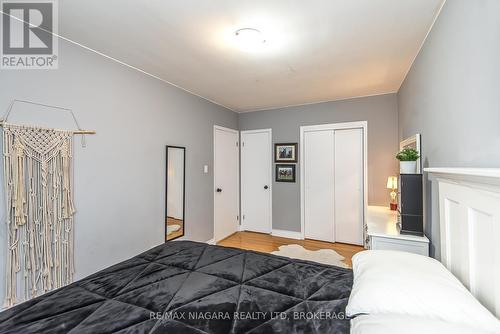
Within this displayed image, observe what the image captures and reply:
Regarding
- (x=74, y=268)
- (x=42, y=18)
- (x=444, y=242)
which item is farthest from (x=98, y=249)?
(x=444, y=242)

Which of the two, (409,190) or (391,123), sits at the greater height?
(391,123)

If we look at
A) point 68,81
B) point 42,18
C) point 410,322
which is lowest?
point 410,322

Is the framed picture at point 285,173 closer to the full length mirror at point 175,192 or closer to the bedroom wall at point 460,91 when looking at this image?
the full length mirror at point 175,192

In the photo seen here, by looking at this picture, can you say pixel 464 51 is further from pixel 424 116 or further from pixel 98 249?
pixel 98 249

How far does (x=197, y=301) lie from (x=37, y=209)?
5.27ft

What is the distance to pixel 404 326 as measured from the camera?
781 millimetres

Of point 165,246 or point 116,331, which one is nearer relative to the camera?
point 116,331

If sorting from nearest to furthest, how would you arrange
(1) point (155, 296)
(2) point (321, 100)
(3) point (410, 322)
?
(3) point (410, 322)
(1) point (155, 296)
(2) point (321, 100)

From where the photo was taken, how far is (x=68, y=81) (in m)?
2.09

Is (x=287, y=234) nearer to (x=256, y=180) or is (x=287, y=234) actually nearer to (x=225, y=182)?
(x=256, y=180)

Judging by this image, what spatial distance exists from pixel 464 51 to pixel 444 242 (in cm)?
110

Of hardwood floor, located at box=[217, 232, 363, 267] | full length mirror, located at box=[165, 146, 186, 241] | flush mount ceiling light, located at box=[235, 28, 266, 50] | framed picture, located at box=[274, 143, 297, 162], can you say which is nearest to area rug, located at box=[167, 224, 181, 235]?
full length mirror, located at box=[165, 146, 186, 241]

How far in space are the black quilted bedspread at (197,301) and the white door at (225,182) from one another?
8.33 ft

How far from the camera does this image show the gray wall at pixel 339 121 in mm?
3639
